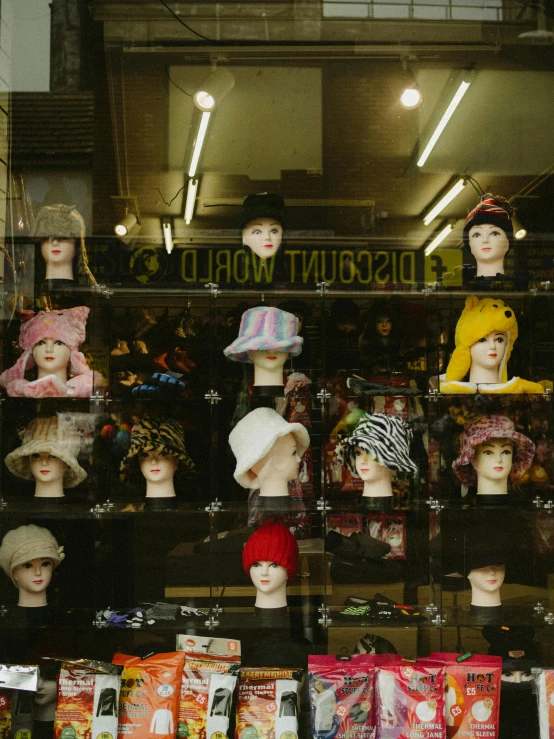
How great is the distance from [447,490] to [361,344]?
702 mm

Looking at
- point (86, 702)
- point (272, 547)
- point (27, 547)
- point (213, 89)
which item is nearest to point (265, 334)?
point (272, 547)

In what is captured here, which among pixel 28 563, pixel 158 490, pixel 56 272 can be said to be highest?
pixel 56 272

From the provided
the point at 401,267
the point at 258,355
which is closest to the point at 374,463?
the point at 258,355

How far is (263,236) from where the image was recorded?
136 inches

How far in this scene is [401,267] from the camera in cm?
A: 388

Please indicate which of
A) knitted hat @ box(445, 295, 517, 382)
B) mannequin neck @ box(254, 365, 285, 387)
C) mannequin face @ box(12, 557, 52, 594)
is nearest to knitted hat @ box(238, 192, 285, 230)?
mannequin neck @ box(254, 365, 285, 387)

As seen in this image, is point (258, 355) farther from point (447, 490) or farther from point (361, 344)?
point (447, 490)

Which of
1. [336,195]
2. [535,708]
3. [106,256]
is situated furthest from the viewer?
[336,195]

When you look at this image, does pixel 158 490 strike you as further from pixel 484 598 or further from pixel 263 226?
pixel 484 598

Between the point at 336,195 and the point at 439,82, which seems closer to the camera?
the point at 439,82

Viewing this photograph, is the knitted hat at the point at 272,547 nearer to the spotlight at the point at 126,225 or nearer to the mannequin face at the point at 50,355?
the mannequin face at the point at 50,355

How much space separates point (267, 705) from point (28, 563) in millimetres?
1069

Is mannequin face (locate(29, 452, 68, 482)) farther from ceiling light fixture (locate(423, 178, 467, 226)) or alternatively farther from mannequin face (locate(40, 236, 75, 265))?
ceiling light fixture (locate(423, 178, 467, 226))

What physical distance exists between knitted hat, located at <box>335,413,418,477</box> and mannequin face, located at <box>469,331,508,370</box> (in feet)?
1.28
